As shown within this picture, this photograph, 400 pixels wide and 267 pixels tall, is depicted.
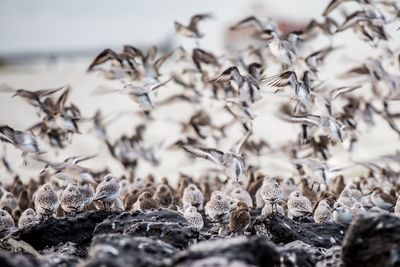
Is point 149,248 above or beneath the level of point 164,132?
above

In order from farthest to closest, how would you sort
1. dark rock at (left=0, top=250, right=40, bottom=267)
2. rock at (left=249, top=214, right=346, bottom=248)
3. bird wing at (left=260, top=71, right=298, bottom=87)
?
bird wing at (left=260, top=71, right=298, bottom=87)
rock at (left=249, top=214, right=346, bottom=248)
dark rock at (left=0, top=250, right=40, bottom=267)

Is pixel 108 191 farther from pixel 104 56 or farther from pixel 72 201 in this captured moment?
pixel 104 56

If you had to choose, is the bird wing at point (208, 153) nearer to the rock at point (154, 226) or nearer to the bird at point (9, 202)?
the bird at point (9, 202)

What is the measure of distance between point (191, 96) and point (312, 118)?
5.17m

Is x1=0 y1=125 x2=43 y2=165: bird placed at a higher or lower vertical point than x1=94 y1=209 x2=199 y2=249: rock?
lower

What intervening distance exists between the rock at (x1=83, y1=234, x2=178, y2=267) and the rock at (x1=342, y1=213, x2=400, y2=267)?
1.24m

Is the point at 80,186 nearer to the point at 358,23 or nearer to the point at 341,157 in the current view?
the point at 358,23

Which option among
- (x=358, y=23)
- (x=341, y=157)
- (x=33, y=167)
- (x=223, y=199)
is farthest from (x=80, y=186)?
(x=341, y=157)

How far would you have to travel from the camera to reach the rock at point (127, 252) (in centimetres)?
571

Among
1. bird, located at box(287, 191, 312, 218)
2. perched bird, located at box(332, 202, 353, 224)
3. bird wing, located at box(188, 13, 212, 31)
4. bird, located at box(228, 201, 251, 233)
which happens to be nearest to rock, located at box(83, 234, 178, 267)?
bird, located at box(228, 201, 251, 233)

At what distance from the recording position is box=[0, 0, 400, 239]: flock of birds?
33.4 feet

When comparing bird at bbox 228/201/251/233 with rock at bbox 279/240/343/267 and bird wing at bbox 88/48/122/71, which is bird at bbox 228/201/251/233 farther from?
bird wing at bbox 88/48/122/71

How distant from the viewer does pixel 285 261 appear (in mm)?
6543

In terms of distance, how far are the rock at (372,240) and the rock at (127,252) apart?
124 centimetres
